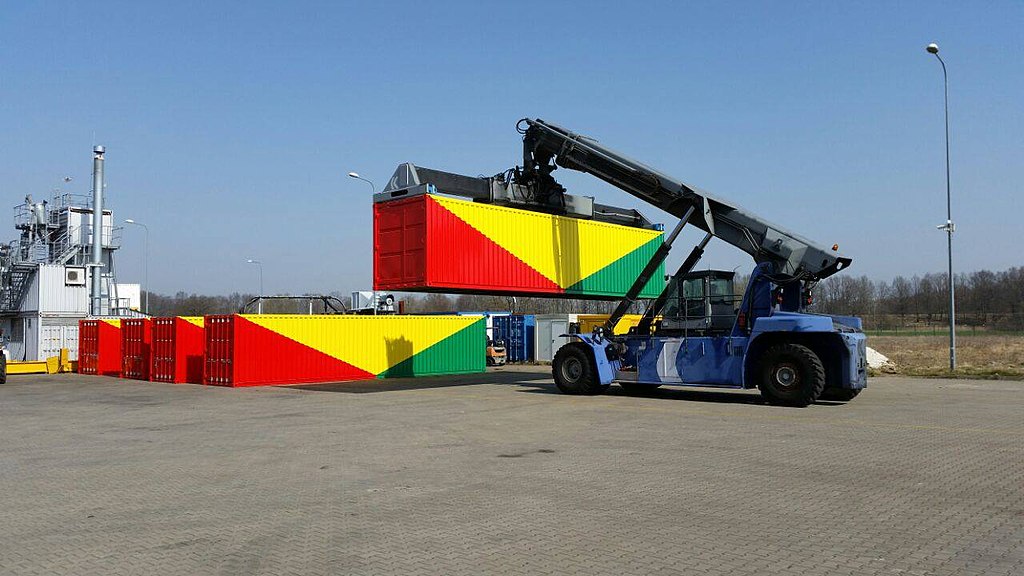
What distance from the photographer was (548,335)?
3941 cm

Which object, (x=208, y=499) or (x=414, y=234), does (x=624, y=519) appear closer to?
(x=208, y=499)

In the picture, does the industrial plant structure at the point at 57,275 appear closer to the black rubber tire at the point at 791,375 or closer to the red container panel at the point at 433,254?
the red container panel at the point at 433,254

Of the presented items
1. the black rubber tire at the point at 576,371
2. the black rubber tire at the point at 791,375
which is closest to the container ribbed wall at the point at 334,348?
the black rubber tire at the point at 576,371

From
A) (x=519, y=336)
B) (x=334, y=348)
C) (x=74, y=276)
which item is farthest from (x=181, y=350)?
(x=519, y=336)

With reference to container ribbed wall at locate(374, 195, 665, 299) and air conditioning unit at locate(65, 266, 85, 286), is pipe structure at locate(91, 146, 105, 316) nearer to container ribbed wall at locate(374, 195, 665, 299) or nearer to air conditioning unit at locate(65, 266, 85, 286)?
air conditioning unit at locate(65, 266, 85, 286)

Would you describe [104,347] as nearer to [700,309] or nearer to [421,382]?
[421,382]

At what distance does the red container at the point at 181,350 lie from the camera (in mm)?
26875

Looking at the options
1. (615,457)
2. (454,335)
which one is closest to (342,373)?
(454,335)

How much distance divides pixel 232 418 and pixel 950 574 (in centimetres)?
1381

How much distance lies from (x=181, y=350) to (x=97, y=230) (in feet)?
54.8

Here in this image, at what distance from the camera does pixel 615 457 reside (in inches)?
425

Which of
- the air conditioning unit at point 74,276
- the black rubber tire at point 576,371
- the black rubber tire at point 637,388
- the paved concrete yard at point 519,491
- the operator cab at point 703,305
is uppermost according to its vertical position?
the air conditioning unit at point 74,276

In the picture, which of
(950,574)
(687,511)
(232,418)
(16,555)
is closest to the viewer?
(950,574)

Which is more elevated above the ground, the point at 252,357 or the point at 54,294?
the point at 54,294
